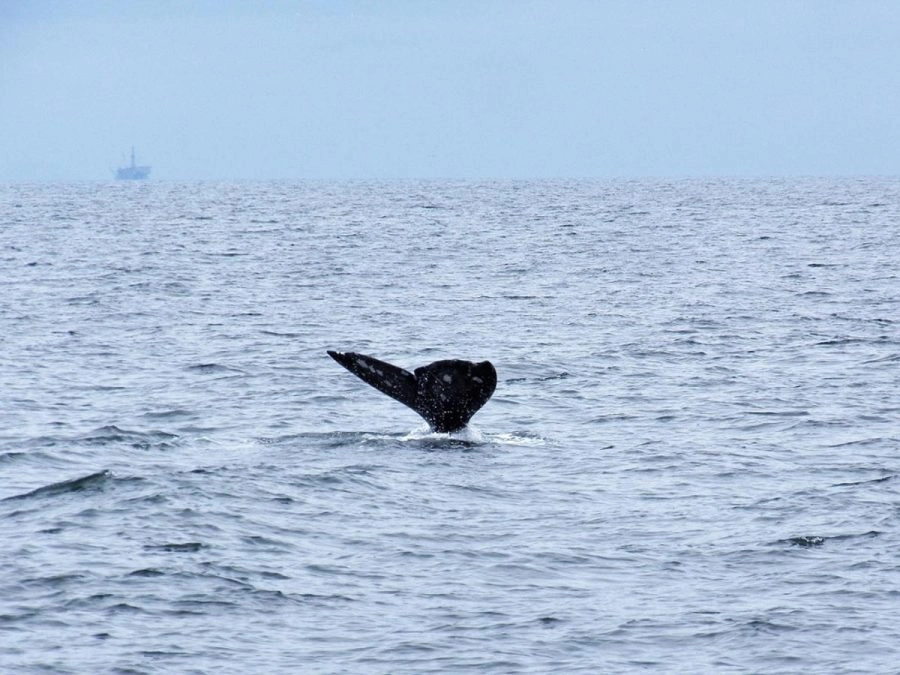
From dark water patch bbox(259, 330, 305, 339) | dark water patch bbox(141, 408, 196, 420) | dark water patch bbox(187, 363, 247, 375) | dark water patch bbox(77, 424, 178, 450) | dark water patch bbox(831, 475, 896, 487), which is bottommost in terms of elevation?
dark water patch bbox(831, 475, 896, 487)

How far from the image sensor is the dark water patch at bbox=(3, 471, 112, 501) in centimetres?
1472

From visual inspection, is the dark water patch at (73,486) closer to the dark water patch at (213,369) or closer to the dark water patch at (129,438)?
the dark water patch at (129,438)

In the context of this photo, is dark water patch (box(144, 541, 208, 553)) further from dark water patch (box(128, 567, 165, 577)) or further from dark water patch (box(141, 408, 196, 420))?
dark water patch (box(141, 408, 196, 420))

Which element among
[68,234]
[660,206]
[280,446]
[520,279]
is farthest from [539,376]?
[660,206]

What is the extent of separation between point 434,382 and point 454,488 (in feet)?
6.42

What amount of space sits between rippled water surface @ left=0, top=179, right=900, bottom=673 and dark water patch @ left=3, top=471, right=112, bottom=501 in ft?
0.14

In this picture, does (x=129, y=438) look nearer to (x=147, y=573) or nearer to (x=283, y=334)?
(x=147, y=573)

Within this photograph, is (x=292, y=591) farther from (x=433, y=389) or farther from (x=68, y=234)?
(x=68, y=234)

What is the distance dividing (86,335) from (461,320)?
24.1 feet

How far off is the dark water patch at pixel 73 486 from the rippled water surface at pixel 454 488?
42mm

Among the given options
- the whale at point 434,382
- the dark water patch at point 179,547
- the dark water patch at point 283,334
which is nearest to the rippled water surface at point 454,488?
the dark water patch at point 179,547

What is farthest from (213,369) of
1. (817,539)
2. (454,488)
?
(817,539)

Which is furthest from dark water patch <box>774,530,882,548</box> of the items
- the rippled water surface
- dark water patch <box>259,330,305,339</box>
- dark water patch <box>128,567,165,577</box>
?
dark water patch <box>259,330,305,339</box>

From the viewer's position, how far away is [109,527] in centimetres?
1348
